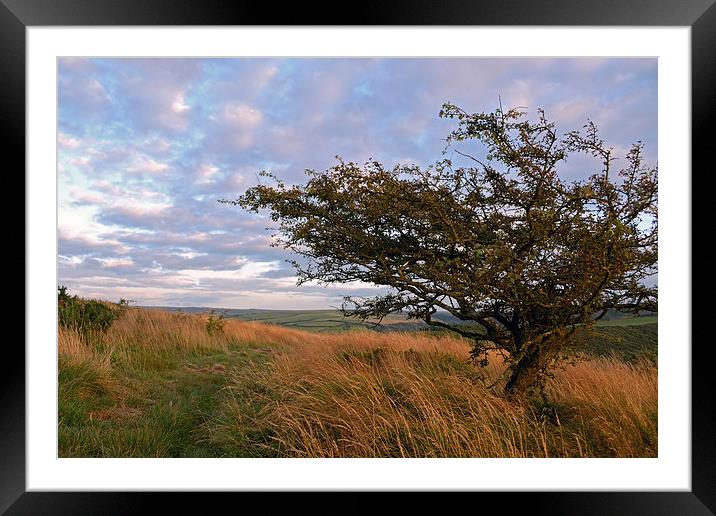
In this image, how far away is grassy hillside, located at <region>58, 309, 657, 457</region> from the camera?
90.0 inches

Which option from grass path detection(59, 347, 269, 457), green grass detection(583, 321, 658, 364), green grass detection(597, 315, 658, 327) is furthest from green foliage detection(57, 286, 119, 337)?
green grass detection(583, 321, 658, 364)

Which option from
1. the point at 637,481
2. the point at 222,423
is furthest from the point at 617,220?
the point at 222,423

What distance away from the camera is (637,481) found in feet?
6.44

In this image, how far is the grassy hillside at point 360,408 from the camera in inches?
90.0

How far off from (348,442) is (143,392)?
2.52 m

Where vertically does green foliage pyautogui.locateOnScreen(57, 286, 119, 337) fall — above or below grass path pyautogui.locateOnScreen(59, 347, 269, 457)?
above

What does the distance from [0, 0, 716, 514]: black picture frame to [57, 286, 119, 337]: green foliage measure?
333cm

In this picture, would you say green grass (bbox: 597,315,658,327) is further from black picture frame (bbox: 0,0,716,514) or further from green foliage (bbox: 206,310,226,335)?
green foliage (bbox: 206,310,226,335)

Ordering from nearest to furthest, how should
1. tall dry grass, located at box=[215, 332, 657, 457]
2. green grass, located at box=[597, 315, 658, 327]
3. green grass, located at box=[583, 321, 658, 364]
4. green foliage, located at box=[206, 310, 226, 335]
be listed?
tall dry grass, located at box=[215, 332, 657, 457]
green grass, located at box=[597, 315, 658, 327]
green grass, located at box=[583, 321, 658, 364]
green foliage, located at box=[206, 310, 226, 335]

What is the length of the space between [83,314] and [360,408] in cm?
469

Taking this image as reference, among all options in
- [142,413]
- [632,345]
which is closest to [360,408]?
[142,413]

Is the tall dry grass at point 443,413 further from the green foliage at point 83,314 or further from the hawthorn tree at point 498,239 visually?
the green foliage at point 83,314
